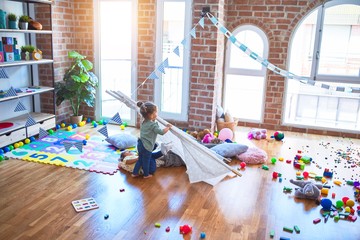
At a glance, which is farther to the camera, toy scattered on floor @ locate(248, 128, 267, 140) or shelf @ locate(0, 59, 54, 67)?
toy scattered on floor @ locate(248, 128, 267, 140)

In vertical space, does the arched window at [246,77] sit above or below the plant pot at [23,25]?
below

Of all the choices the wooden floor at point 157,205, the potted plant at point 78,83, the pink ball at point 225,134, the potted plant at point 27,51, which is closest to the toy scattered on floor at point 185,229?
the wooden floor at point 157,205

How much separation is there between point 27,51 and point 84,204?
2610 millimetres

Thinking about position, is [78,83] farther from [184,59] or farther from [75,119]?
[184,59]

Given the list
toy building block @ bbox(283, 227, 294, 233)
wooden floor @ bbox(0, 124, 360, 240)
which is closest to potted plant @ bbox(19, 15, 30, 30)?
wooden floor @ bbox(0, 124, 360, 240)

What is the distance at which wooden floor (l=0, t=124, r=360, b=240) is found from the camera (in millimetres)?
2658

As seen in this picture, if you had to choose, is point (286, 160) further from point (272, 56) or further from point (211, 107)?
point (272, 56)

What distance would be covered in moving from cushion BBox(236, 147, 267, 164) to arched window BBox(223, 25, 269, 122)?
5.05 ft

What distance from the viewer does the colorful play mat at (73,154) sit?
12.7ft

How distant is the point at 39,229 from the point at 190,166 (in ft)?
4.86

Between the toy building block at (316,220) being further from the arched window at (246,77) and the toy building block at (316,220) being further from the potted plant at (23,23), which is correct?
the potted plant at (23,23)

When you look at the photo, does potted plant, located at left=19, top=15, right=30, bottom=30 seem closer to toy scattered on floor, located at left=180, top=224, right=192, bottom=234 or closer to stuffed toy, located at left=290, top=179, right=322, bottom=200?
toy scattered on floor, located at left=180, top=224, right=192, bottom=234

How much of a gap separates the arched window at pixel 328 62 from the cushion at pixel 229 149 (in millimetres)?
1593

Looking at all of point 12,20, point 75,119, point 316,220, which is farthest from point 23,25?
point 316,220
